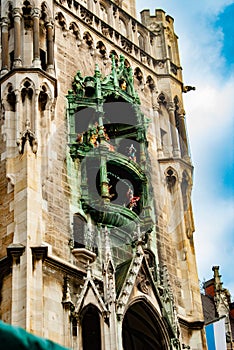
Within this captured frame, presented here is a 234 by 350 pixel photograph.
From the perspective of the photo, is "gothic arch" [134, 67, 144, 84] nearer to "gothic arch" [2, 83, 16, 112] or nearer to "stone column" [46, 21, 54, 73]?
"stone column" [46, 21, 54, 73]

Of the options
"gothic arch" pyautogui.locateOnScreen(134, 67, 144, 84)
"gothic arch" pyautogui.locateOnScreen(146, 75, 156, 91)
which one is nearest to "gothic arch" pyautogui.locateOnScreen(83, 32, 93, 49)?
"gothic arch" pyautogui.locateOnScreen(134, 67, 144, 84)

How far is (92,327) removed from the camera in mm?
13984

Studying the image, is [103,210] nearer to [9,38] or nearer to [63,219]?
[63,219]

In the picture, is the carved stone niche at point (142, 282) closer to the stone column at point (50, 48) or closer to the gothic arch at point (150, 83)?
the stone column at point (50, 48)

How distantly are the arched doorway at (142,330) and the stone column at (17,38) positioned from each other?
5.80m

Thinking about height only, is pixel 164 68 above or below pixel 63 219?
above

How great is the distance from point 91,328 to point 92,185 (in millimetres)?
3429

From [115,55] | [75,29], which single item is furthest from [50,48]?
[115,55]

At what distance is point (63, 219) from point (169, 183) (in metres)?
4.78

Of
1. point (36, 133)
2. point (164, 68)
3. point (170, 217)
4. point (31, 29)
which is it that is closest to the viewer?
point (36, 133)

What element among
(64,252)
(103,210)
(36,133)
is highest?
(36,133)

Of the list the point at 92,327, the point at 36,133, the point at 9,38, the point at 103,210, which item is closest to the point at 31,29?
the point at 9,38

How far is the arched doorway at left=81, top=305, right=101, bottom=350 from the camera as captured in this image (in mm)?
13430

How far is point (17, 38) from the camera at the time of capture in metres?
16.0
